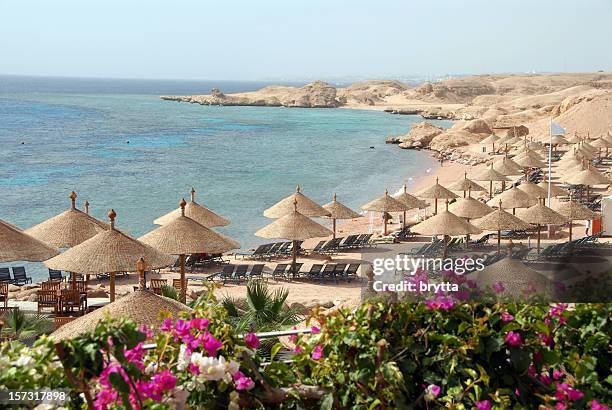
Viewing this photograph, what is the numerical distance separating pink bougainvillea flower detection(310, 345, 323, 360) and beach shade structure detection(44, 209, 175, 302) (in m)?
7.93

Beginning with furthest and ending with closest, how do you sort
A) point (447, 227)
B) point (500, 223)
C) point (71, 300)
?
1. point (500, 223)
2. point (447, 227)
3. point (71, 300)

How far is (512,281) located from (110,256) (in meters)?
8.57

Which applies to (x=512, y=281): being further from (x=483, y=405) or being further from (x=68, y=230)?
(x=68, y=230)

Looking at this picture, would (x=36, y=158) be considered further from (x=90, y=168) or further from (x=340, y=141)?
(x=340, y=141)

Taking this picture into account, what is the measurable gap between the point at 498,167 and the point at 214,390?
24930 millimetres

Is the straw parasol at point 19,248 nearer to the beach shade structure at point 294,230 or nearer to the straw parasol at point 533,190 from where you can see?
the beach shade structure at point 294,230

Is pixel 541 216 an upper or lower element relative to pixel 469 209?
upper

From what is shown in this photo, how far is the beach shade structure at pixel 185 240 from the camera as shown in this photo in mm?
13289

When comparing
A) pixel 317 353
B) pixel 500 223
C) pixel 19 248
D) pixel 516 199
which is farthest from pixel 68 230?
pixel 317 353

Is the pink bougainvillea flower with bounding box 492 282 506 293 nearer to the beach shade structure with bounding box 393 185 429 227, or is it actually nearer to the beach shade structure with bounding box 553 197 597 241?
the beach shade structure with bounding box 553 197 597 241

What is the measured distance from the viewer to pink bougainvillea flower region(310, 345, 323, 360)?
319cm

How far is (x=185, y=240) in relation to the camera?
44.0ft

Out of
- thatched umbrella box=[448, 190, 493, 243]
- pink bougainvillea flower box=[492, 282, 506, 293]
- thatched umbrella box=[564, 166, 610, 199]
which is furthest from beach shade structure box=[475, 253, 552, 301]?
thatched umbrella box=[564, 166, 610, 199]

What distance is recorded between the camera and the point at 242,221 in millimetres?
27359
